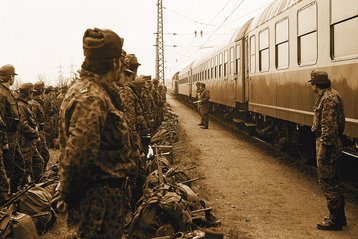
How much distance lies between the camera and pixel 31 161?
28.7 ft

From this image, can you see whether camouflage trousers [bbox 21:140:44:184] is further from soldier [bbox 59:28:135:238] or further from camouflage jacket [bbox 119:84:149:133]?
soldier [bbox 59:28:135:238]

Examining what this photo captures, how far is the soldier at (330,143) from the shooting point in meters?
5.89

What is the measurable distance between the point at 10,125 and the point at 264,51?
21.9 ft

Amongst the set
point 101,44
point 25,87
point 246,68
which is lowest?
point 25,87

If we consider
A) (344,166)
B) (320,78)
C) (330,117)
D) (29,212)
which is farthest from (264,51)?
(29,212)

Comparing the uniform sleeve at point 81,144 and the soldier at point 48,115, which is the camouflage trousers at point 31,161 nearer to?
the uniform sleeve at point 81,144

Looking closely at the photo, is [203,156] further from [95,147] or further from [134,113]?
[95,147]

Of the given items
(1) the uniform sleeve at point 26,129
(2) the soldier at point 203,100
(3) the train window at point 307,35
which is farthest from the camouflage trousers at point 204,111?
(1) the uniform sleeve at point 26,129

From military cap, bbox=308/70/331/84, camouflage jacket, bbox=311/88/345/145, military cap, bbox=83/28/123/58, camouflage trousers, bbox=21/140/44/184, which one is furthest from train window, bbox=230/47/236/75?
military cap, bbox=83/28/123/58

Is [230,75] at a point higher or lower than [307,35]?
lower

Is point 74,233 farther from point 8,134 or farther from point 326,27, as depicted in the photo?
point 326,27

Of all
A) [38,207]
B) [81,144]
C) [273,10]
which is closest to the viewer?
[81,144]

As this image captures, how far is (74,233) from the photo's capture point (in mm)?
3074

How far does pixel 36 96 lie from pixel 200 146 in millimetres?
5355
